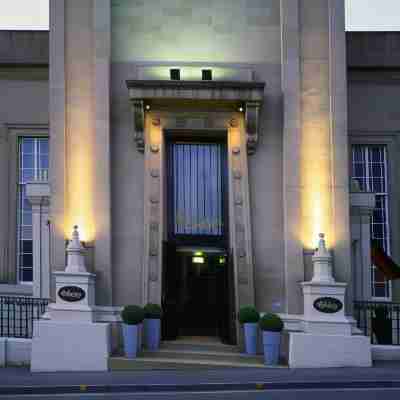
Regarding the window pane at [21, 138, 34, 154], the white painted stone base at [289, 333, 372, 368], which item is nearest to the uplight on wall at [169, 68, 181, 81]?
the white painted stone base at [289, 333, 372, 368]

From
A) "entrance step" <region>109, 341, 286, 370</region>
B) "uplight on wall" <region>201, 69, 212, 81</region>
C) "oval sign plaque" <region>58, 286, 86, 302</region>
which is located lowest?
"entrance step" <region>109, 341, 286, 370</region>

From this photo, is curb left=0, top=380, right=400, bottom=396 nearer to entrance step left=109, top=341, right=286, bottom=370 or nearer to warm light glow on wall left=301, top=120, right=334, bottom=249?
entrance step left=109, top=341, right=286, bottom=370

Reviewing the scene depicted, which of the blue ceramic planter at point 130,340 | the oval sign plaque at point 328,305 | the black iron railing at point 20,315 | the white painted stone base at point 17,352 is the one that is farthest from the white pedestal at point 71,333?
the oval sign plaque at point 328,305

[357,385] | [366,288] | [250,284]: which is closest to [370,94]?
[366,288]

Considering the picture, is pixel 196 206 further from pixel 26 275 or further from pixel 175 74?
pixel 26 275

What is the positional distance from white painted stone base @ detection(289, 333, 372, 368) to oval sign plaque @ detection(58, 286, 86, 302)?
16.2 feet

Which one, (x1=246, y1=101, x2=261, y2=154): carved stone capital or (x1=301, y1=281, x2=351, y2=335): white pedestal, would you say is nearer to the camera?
(x1=301, y1=281, x2=351, y2=335): white pedestal

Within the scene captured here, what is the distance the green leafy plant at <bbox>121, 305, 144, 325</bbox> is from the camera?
1788 centimetres

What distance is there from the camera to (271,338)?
17.8 meters

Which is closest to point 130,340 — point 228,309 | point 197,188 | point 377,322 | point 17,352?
point 17,352

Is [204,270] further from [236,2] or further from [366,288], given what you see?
[236,2]

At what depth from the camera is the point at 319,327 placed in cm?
1800

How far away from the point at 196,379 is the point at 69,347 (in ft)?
11.6

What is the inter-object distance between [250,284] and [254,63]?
5.64 m
